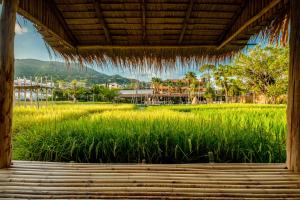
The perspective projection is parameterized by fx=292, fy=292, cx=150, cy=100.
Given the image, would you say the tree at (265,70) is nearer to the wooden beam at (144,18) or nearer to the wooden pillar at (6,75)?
the wooden beam at (144,18)

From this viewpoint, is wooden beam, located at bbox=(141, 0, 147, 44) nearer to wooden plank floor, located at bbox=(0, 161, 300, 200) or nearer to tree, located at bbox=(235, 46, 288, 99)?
wooden plank floor, located at bbox=(0, 161, 300, 200)

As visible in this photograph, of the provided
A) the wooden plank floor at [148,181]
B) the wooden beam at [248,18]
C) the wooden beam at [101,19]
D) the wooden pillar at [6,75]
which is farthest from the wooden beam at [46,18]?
the wooden beam at [248,18]

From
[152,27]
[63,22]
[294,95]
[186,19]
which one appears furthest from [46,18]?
[294,95]

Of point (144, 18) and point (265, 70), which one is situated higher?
point (265, 70)

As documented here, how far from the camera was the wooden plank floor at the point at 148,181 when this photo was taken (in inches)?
71.9

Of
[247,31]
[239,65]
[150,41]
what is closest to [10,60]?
[150,41]

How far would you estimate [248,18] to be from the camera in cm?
317

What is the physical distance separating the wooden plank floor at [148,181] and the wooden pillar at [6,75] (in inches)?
6.8

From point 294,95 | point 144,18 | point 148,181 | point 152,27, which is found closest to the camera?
point 148,181

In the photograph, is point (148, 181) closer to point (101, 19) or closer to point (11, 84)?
point (11, 84)

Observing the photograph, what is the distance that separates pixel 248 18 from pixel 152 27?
3.94ft

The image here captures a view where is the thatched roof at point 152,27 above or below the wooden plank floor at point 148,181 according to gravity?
above

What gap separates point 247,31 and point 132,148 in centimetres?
196

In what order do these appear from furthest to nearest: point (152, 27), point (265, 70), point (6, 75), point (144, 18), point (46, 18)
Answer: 1. point (265, 70)
2. point (152, 27)
3. point (144, 18)
4. point (46, 18)
5. point (6, 75)
